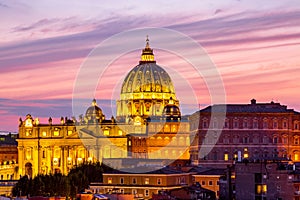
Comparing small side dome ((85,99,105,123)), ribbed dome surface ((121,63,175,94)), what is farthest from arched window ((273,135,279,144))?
ribbed dome surface ((121,63,175,94))

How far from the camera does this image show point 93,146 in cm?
15588

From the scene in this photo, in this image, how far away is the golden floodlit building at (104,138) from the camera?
476 feet

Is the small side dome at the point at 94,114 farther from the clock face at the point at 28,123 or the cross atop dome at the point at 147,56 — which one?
the cross atop dome at the point at 147,56

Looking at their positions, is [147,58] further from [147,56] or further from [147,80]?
[147,80]

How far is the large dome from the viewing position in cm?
17450

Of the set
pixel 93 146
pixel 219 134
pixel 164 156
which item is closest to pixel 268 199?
pixel 219 134

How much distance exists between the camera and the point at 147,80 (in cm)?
17825

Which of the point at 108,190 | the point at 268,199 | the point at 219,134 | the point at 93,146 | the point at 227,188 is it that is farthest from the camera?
the point at 93,146

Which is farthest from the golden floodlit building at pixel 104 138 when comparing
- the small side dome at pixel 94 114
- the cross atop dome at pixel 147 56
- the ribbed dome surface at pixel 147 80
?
the cross atop dome at pixel 147 56

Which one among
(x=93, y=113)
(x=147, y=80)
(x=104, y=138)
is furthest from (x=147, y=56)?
(x=104, y=138)

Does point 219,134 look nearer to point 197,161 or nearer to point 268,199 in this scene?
point 197,161

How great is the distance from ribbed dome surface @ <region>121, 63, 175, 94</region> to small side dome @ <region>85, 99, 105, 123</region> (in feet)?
37.5

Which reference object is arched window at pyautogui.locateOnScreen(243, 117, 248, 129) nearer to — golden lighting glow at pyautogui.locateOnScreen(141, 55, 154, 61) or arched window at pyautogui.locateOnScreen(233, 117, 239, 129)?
arched window at pyautogui.locateOnScreen(233, 117, 239, 129)

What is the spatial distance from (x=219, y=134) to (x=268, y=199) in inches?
1984
